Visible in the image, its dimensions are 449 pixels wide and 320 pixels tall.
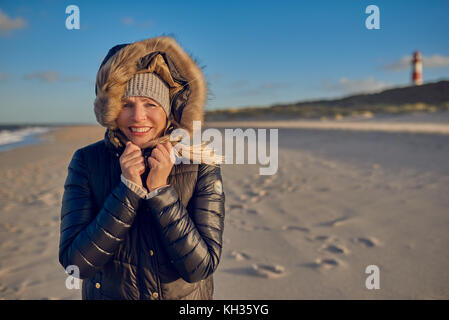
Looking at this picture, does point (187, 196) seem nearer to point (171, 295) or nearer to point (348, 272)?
point (171, 295)

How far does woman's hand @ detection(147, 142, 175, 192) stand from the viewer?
1450mm

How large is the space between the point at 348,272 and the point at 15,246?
4.24m

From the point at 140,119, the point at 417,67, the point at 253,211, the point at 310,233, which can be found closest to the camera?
the point at 140,119

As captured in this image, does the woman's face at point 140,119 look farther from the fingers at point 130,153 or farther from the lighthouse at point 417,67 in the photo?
the lighthouse at point 417,67

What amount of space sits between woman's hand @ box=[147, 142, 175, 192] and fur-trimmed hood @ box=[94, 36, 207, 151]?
0.13 meters

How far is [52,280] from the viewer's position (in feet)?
11.2

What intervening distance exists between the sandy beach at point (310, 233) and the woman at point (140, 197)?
1.70 m

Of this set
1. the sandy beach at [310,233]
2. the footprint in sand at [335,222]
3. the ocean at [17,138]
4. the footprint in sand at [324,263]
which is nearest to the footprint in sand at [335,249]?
the sandy beach at [310,233]

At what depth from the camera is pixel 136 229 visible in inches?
62.9

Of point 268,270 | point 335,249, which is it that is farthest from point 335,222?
point 268,270

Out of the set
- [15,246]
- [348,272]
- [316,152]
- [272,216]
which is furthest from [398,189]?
[15,246]

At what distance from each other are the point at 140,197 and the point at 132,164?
16 cm

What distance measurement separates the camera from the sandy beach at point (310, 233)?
10.3 feet

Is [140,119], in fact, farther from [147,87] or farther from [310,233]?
[310,233]
